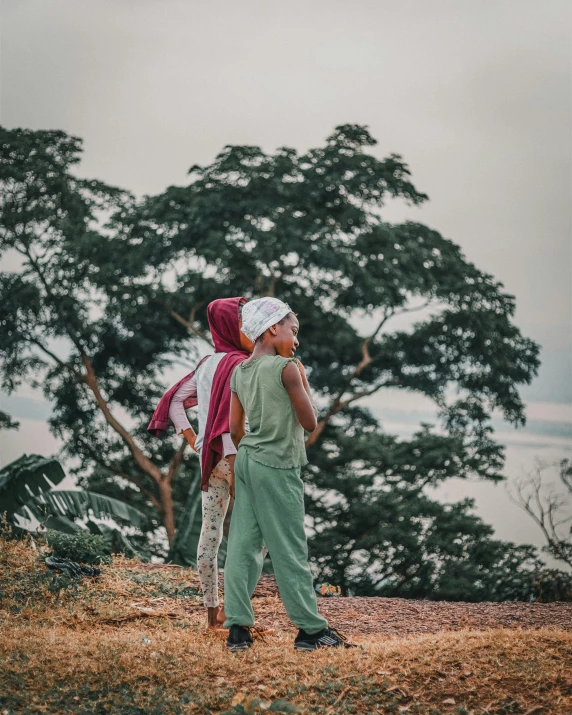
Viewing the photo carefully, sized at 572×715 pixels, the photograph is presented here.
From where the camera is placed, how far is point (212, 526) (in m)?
4.81

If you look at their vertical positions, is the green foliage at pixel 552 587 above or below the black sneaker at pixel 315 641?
above

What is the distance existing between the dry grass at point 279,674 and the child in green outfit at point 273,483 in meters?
0.19

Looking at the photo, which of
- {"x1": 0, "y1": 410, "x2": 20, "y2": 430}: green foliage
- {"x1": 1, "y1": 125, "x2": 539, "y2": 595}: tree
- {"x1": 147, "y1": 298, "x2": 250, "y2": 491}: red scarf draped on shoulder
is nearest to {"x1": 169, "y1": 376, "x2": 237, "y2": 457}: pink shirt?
{"x1": 147, "y1": 298, "x2": 250, "y2": 491}: red scarf draped on shoulder

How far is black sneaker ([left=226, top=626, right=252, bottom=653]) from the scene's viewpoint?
4285 millimetres

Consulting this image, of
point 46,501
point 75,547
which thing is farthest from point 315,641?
point 46,501

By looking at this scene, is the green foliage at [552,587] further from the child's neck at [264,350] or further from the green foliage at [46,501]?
the child's neck at [264,350]

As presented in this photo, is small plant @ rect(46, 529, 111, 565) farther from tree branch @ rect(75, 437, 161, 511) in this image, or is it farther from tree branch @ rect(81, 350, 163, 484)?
tree branch @ rect(75, 437, 161, 511)

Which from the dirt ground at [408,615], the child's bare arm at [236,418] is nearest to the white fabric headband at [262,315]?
the child's bare arm at [236,418]

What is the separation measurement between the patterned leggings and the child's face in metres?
Result: 0.79

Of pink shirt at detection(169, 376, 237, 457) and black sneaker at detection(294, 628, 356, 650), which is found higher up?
pink shirt at detection(169, 376, 237, 457)

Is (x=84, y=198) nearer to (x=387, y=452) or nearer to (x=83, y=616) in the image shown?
(x=387, y=452)

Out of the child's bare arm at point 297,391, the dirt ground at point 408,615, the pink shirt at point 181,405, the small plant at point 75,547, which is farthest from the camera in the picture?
the small plant at point 75,547

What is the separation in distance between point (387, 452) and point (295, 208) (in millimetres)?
4078

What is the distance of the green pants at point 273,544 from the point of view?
425cm
